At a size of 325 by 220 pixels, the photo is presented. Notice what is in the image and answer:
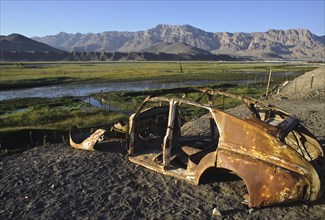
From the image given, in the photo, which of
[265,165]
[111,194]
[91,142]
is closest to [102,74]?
[91,142]

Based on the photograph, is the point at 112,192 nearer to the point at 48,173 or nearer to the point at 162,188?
the point at 162,188

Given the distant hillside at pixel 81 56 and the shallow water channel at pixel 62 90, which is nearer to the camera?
the shallow water channel at pixel 62 90

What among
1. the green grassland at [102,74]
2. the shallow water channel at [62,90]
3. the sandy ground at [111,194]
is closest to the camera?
the sandy ground at [111,194]

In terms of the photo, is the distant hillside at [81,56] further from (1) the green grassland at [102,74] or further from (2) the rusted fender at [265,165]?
(2) the rusted fender at [265,165]

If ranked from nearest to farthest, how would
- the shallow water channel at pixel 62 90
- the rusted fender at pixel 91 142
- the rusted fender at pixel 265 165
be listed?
the rusted fender at pixel 265 165 < the rusted fender at pixel 91 142 < the shallow water channel at pixel 62 90

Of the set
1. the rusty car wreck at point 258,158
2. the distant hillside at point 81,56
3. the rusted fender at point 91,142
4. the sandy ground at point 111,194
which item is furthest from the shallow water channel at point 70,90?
the distant hillside at point 81,56

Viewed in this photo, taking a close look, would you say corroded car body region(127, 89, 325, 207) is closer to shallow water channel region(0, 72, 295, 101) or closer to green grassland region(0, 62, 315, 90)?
shallow water channel region(0, 72, 295, 101)

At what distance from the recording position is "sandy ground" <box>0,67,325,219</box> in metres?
6.29

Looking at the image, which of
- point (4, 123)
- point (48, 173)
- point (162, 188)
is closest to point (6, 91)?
point (4, 123)

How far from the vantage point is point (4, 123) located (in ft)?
62.1

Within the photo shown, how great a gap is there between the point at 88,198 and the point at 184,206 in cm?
187

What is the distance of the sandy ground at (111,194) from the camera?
6.29 meters

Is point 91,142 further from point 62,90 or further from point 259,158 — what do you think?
point 62,90

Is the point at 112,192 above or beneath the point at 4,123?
above
